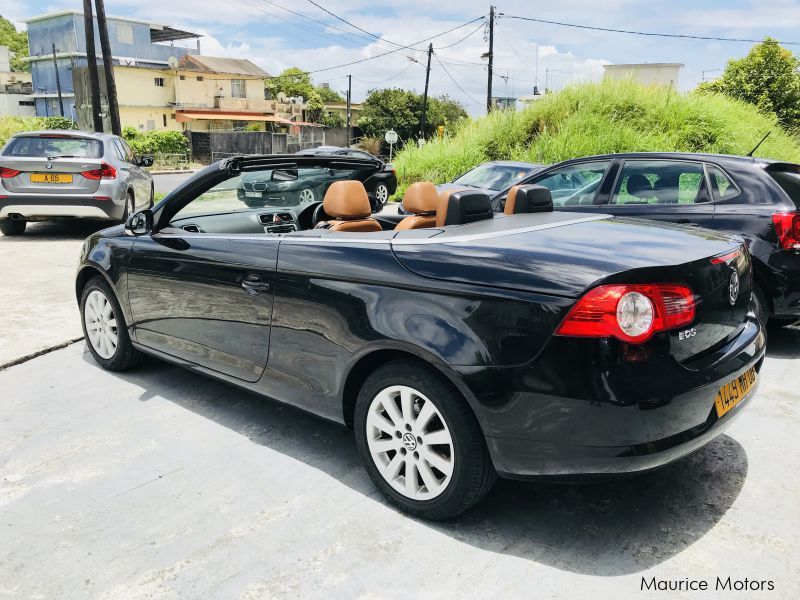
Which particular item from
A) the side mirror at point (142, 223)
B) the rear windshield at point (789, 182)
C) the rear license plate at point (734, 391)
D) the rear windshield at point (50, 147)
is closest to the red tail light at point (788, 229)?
the rear windshield at point (789, 182)

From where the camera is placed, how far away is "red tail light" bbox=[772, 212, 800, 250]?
490 cm

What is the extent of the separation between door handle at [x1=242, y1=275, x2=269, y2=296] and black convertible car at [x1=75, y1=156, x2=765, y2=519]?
1 centimetres

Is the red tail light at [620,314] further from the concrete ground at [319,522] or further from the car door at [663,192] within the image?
the car door at [663,192]

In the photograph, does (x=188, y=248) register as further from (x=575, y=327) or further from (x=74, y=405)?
(x=575, y=327)

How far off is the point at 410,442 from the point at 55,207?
910cm

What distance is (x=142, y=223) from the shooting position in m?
4.25

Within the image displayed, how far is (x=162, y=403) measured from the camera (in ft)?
13.9

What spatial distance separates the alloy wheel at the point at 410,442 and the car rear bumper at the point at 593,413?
9.6 inches

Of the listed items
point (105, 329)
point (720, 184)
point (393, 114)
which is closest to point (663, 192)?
point (720, 184)

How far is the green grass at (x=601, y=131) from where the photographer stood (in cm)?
1580

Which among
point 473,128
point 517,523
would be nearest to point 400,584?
point 517,523

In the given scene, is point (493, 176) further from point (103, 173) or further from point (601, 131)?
point (103, 173)

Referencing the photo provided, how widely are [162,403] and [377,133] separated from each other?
6780cm

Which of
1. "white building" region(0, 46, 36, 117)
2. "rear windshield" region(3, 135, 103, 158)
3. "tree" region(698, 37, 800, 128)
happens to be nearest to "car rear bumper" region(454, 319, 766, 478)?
"rear windshield" region(3, 135, 103, 158)
